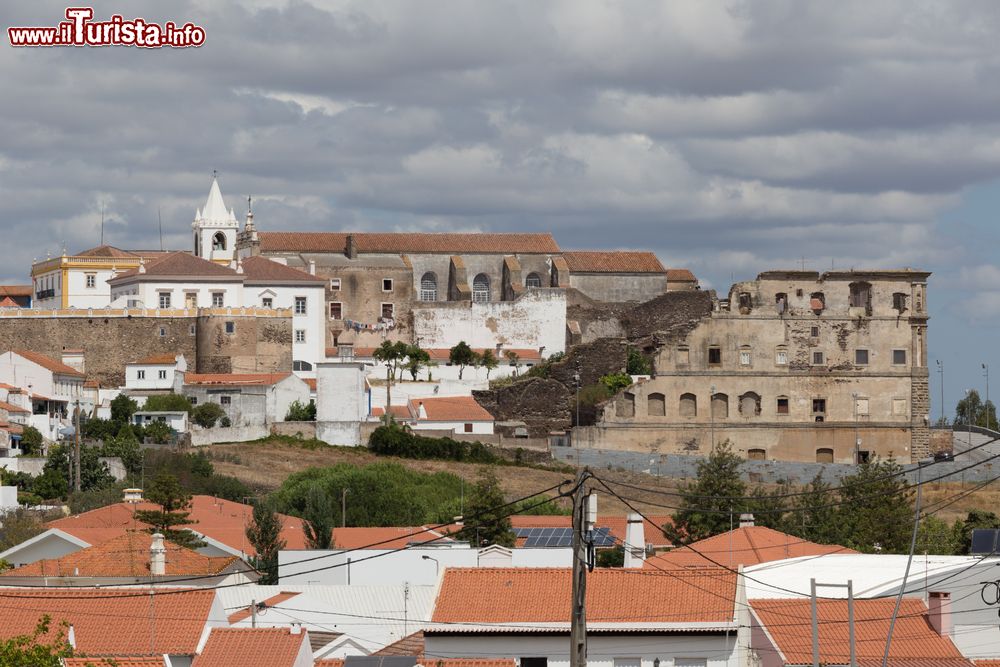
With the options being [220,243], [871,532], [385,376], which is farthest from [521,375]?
[871,532]

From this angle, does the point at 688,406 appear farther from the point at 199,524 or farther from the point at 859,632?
the point at 859,632

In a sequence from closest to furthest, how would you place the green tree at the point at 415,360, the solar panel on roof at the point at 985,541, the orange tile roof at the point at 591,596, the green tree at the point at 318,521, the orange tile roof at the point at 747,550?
the orange tile roof at the point at 591,596 → the solar panel on roof at the point at 985,541 → the orange tile roof at the point at 747,550 → the green tree at the point at 318,521 → the green tree at the point at 415,360

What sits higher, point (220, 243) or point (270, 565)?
point (220, 243)

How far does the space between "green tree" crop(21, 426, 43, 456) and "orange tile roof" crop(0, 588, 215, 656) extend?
38981 mm

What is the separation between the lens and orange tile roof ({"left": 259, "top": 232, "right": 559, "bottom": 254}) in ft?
320

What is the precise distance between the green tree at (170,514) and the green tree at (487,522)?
7.43 meters

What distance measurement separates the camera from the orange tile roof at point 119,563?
133 ft

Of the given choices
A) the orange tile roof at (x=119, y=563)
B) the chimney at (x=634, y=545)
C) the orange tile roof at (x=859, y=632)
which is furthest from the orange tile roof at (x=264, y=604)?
the orange tile roof at (x=859, y=632)

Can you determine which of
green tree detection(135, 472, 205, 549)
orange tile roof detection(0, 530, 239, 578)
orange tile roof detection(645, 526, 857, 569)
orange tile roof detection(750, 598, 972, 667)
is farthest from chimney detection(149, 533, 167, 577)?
orange tile roof detection(750, 598, 972, 667)

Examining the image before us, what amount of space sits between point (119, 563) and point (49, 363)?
40937 mm

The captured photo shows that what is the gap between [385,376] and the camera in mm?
89312

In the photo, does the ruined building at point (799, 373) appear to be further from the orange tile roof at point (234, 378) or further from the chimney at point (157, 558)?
the chimney at point (157, 558)

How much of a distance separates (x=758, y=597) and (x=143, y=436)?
1751 inches

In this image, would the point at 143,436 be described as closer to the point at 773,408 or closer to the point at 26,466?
the point at 26,466
